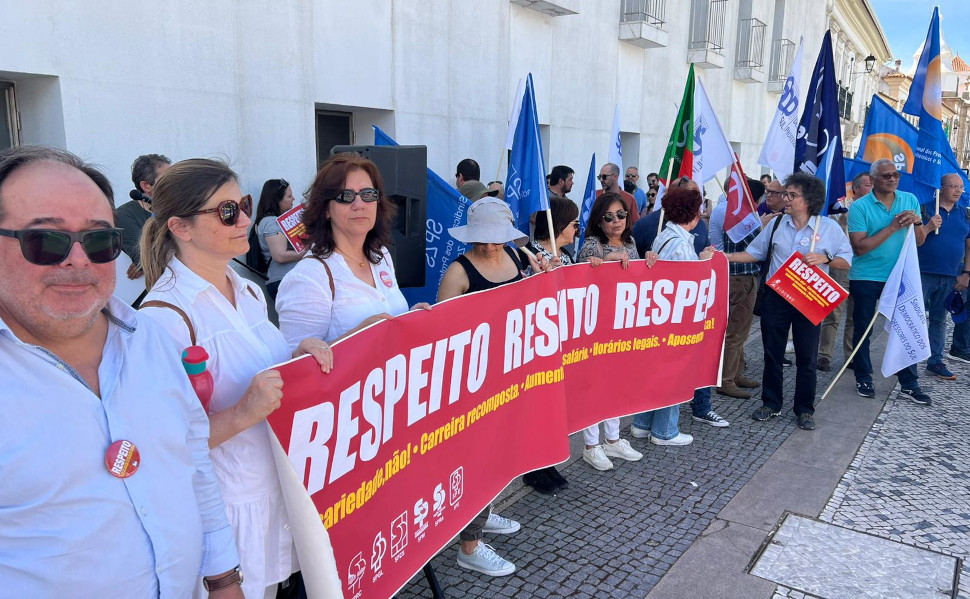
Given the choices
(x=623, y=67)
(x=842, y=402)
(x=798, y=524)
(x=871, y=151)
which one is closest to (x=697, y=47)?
(x=623, y=67)

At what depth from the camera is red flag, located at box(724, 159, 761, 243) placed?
6262 mm

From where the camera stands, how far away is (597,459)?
4590 mm

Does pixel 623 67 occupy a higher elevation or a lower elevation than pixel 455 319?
higher

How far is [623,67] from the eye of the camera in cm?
1259

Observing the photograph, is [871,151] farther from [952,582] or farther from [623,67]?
[623,67]

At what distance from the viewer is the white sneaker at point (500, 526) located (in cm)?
370

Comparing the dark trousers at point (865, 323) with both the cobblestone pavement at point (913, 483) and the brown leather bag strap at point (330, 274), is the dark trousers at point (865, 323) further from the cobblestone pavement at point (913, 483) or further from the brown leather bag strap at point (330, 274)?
the brown leather bag strap at point (330, 274)

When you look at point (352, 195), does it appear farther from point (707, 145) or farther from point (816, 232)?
point (707, 145)

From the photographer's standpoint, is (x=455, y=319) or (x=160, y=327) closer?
(x=160, y=327)

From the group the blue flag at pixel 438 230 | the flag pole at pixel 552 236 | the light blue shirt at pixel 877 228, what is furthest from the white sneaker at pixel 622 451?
the light blue shirt at pixel 877 228

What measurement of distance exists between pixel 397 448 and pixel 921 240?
6.03 metres

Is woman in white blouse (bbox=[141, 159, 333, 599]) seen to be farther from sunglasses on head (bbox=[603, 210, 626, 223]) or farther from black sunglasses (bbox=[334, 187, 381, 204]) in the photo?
sunglasses on head (bbox=[603, 210, 626, 223])

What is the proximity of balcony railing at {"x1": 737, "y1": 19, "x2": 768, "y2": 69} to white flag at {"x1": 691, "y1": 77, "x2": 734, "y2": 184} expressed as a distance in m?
13.5

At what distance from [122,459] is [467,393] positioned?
1700mm
